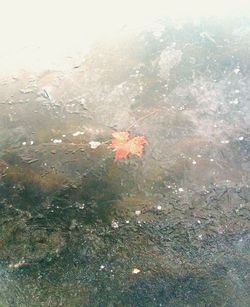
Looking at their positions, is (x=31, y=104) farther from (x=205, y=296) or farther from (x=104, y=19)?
(x=205, y=296)

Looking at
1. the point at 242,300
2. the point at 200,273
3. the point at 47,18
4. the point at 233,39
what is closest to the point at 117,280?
the point at 200,273

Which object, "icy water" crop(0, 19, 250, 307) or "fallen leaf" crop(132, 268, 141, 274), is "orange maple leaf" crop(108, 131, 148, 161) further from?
"fallen leaf" crop(132, 268, 141, 274)

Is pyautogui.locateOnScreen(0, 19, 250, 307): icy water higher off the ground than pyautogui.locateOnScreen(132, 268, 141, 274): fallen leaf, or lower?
higher

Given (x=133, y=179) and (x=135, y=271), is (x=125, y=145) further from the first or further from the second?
(x=135, y=271)

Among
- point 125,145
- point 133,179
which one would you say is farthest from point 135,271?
point 125,145

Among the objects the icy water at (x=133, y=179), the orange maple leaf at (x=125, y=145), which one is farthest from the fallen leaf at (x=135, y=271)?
the orange maple leaf at (x=125, y=145)

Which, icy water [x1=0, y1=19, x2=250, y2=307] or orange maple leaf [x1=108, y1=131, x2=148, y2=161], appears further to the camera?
orange maple leaf [x1=108, y1=131, x2=148, y2=161]

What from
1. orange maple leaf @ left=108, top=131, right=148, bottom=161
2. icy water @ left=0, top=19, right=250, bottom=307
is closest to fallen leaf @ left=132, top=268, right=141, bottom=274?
icy water @ left=0, top=19, right=250, bottom=307
